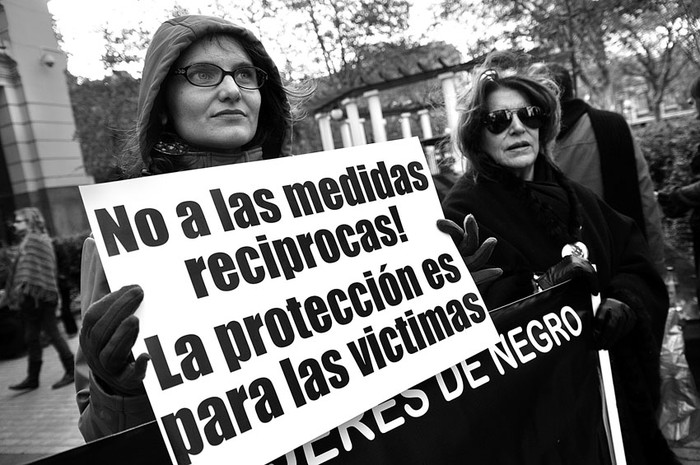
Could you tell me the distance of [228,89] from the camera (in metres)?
1.29

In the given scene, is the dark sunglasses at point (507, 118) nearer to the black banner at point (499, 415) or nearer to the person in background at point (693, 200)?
the black banner at point (499, 415)

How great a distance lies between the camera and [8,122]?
10.1 m

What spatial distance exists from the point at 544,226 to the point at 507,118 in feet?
1.44

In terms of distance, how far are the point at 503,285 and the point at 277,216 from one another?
0.98 m

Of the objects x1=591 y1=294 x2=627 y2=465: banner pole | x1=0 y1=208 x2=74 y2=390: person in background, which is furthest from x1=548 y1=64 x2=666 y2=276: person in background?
x1=0 y1=208 x2=74 y2=390: person in background

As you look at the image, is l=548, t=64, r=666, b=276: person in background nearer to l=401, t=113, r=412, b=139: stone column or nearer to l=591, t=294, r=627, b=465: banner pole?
l=591, t=294, r=627, b=465: banner pole

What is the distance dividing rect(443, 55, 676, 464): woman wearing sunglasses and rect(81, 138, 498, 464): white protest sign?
627 mm

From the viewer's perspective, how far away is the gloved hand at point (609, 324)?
1565mm

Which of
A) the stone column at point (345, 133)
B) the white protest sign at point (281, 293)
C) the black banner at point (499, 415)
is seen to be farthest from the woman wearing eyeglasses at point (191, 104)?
the stone column at point (345, 133)

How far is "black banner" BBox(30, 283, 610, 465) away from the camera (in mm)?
1037

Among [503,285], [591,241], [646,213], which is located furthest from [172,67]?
[646,213]

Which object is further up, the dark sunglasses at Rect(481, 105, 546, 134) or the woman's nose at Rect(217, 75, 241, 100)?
the woman's nose at Rect(217, 75, 241, 100)

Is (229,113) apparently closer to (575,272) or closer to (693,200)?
(575,272)

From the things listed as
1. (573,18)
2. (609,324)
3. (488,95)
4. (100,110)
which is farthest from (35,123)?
(609,324)
